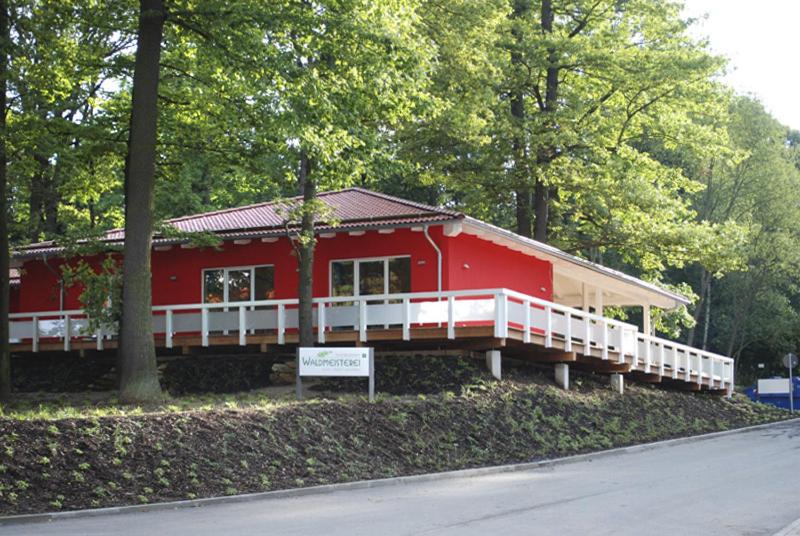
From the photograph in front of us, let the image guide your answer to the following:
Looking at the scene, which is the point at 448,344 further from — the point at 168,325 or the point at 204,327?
the point at 168,325

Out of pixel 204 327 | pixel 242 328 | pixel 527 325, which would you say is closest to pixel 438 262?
pixel 527 325

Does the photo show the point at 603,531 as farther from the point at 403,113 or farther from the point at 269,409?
the point at 403,113

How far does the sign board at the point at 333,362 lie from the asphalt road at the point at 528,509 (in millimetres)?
3784

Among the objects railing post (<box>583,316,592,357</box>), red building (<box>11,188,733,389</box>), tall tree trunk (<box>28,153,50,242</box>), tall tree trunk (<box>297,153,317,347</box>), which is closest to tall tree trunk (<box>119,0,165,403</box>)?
red building (<box>11,188,733,389</box>)

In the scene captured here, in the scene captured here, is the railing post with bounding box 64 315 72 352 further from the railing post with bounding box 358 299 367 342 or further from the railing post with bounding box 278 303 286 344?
the railing post with bounding box 358 299 367 342

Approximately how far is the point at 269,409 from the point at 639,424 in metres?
11.2

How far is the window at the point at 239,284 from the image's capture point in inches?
1166

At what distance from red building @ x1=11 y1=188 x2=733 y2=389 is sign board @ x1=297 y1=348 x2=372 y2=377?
3741mm

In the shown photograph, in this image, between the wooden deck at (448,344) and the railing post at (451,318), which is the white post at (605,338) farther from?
the railing post at (451,318)

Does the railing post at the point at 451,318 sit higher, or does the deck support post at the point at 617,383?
the railing post at the point at 451,318

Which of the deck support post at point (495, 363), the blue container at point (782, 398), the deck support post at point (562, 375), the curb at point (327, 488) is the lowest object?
the blue container at point (782, 398)

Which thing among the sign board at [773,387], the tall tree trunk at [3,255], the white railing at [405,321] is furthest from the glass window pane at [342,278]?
the sign board at [773,387]

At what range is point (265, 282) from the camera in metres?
29.6

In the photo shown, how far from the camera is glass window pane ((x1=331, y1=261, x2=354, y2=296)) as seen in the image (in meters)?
28.4
